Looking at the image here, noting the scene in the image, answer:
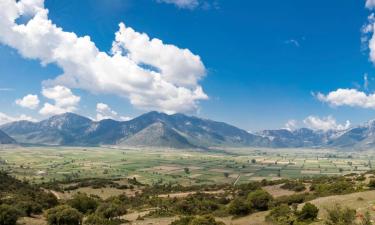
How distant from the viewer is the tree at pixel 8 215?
58.9 m

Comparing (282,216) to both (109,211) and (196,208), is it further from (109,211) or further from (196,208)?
(109,211)

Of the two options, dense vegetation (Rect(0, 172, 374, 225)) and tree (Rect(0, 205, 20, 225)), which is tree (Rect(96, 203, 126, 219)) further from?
tree (Rect(0, 205, 20, 225))

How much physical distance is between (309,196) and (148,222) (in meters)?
31.5

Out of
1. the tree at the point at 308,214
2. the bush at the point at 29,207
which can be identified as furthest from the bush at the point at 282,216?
the bush at the point at 29,207

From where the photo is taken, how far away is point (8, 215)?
5953 cm

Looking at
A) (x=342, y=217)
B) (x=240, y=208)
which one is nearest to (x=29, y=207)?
(x=240, y=208)

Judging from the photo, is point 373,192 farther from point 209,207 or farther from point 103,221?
point 103,221

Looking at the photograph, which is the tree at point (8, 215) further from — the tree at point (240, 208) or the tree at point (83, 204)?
the tree at point (240, 208)

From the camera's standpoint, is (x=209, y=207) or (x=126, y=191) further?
(x=126, y=191)

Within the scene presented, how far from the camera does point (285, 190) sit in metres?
90.1

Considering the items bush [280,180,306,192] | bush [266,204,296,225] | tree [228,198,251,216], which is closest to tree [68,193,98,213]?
tree [228,198,251,216]

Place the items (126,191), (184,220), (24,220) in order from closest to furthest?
(184,220)
(24,220)
(126,191)

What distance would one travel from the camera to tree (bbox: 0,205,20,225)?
5888 cm

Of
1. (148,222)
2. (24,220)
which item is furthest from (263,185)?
(24,220)
